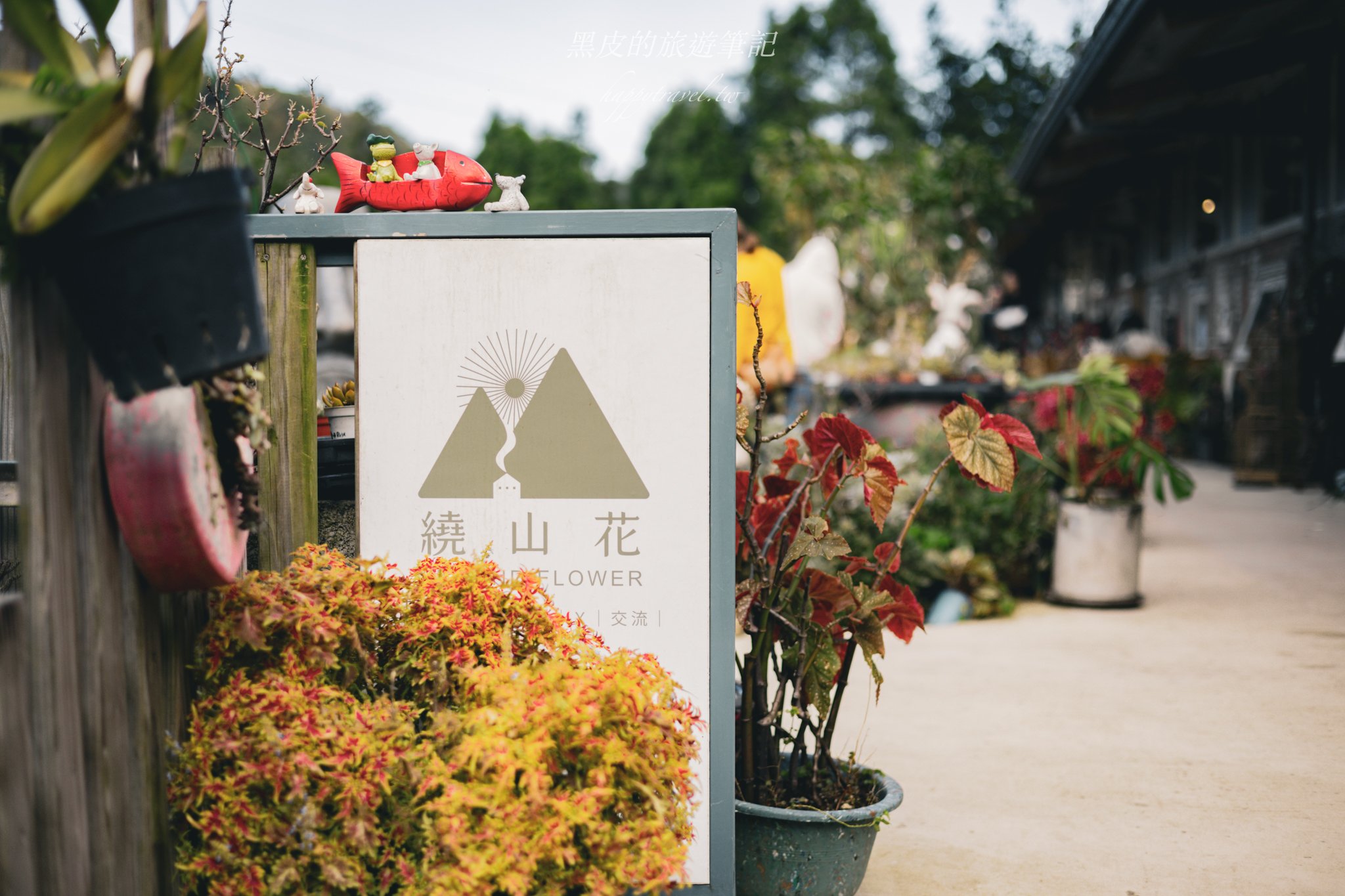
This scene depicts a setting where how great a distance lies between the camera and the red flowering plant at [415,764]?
172cm

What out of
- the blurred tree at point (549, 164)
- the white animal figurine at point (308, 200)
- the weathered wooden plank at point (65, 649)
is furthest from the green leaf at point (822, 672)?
the blurred tree at point (549, 164)

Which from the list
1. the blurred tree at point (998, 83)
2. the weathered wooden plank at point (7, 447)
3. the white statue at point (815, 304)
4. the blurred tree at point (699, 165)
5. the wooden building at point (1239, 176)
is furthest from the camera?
the blurred tree at point (699, 165)

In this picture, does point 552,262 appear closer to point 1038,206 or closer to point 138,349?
point 138,349

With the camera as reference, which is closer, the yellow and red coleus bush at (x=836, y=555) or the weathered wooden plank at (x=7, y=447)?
the yellow and red coleus bush at (x=836, y=555)

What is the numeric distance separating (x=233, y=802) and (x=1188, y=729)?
3.34 m

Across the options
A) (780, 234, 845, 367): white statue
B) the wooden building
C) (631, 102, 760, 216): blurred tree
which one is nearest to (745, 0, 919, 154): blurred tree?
(631, 102, 760, 216): blurred tree

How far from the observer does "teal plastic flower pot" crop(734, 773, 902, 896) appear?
7.91 ft

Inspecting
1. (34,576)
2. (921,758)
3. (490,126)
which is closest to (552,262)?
(34,576)

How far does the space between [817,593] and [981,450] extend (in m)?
0.50

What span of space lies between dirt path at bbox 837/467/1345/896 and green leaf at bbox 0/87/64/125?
2.42 meters

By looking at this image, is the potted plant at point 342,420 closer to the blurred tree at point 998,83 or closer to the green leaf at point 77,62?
the green leaf at point 77,62

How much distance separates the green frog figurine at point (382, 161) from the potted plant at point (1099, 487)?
13.7 feet

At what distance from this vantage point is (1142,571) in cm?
705

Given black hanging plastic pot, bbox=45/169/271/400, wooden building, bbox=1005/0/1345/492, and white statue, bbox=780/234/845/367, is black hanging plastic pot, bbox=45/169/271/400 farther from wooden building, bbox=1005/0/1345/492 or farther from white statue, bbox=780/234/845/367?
white statue, bbox=780/234/845/367
